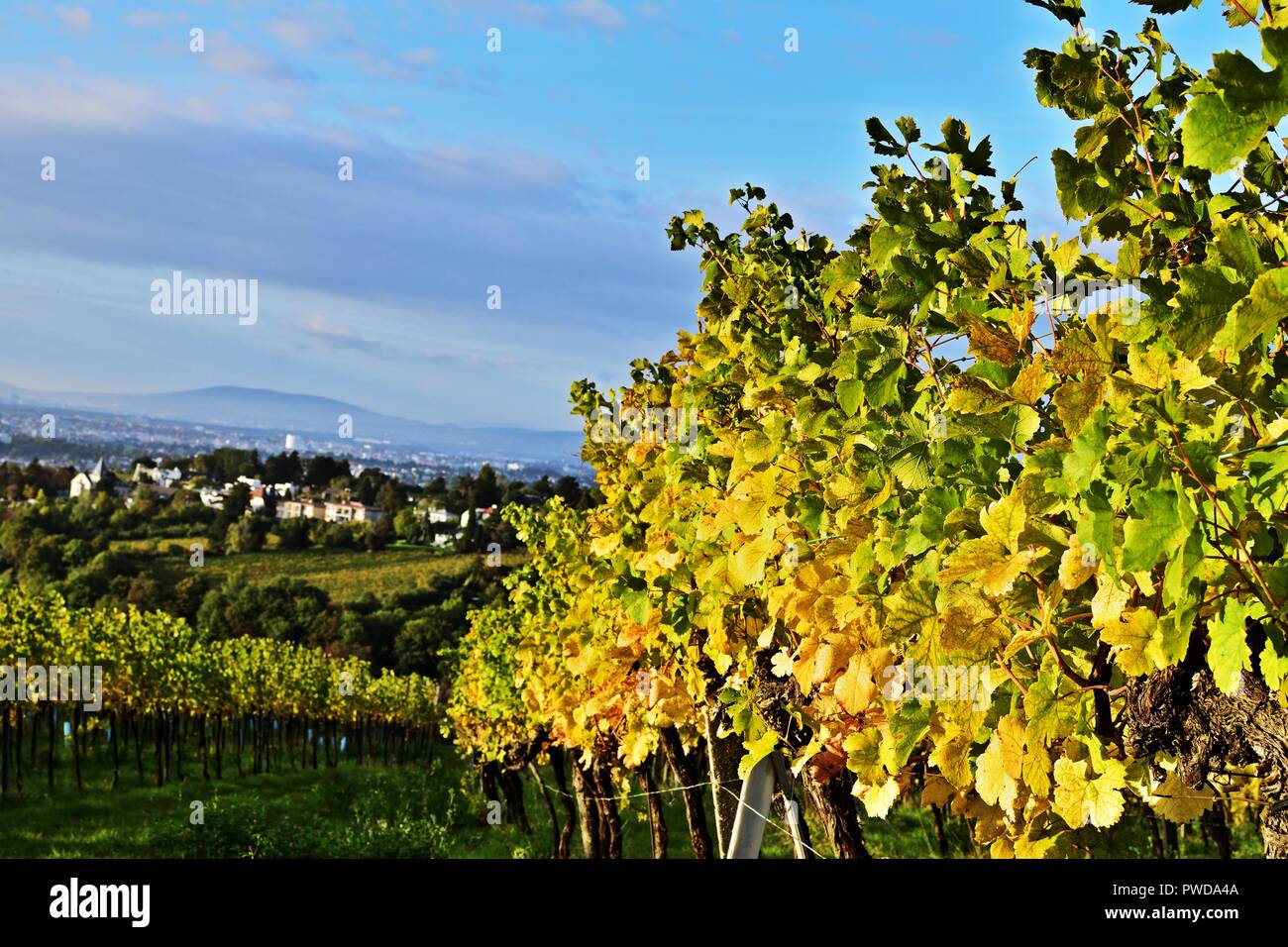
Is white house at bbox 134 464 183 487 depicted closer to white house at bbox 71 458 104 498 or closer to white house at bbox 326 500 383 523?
white house at bbox 71 458 104 498

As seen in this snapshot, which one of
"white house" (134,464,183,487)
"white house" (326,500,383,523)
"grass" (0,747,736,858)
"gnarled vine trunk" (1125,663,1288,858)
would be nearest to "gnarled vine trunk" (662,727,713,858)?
"gnarled vine trunk" (1125,663,1288,858)

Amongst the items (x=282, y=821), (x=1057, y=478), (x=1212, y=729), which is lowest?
(x=282, y=821)

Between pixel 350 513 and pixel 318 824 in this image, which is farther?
pixel 350 513

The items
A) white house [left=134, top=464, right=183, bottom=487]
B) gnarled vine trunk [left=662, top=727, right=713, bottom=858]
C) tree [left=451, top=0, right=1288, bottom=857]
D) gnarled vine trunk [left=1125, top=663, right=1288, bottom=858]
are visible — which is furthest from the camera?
white house [left=134, top=464, right=183, bottom=487]

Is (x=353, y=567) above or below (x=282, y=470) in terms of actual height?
below

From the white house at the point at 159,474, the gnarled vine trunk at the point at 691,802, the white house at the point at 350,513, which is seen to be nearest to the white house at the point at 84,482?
the white house at the point at 159,474

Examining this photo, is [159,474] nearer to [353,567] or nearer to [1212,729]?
[353,567]

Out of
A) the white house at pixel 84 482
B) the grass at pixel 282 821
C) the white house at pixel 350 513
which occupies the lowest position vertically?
the grass at pixel 282 821

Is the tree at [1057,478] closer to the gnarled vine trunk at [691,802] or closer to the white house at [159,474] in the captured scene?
the gnarled vine trunk at [691,802]

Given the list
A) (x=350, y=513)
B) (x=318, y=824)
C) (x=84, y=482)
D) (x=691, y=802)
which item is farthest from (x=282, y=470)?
(x=691, y=802)

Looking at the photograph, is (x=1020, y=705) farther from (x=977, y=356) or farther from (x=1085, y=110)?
(x=1085, y=110)

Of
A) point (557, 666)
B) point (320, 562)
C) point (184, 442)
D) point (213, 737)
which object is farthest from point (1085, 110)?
point (184, 442)

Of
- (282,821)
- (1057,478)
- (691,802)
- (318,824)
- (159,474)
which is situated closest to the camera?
(1057,478)

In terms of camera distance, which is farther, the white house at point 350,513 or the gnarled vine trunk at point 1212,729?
the white house at point 350,513
